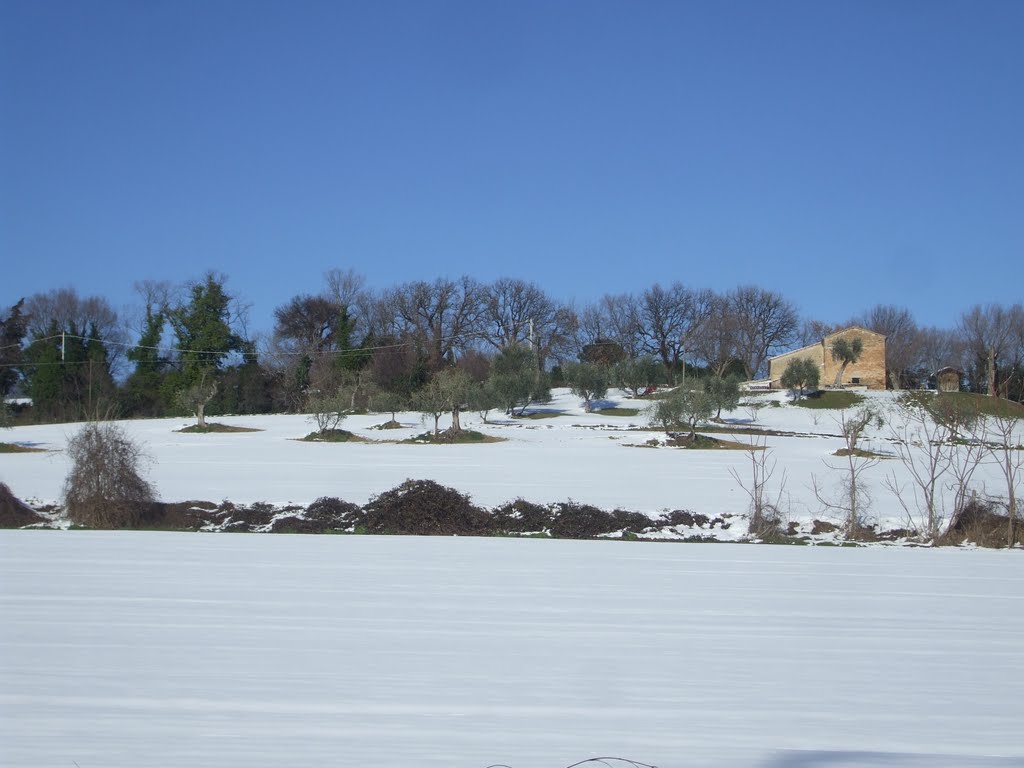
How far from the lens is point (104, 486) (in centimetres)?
1484

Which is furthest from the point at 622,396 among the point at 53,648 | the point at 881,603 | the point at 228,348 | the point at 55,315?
the point at 53,648

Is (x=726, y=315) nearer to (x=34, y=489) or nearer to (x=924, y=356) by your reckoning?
(x=924, y=356)

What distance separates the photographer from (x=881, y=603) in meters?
9.29

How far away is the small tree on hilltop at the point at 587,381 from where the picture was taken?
154ft

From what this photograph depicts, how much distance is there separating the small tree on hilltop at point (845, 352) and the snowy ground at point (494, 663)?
5011 centimetres

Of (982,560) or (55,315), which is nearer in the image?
(982,560)

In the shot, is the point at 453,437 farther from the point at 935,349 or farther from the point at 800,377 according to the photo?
the point at 935,349

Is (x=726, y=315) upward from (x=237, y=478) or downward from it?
upward

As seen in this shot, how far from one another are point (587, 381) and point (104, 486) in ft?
111

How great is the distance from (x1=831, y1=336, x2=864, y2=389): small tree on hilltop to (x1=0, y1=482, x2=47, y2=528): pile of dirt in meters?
52.2

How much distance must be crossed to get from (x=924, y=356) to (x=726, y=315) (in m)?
17.0

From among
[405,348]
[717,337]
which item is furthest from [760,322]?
[405,348]

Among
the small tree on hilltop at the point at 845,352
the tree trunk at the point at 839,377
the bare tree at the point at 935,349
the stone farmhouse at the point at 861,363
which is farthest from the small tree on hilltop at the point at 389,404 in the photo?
the bare tree at the point at 935,349

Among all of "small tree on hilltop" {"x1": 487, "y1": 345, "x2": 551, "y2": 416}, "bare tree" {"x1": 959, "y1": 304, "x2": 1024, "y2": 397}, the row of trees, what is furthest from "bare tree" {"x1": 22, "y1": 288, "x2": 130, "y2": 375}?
"bare tree" {"x1": 959, "y1": 304, "x2": 1024, "y2": 397}
